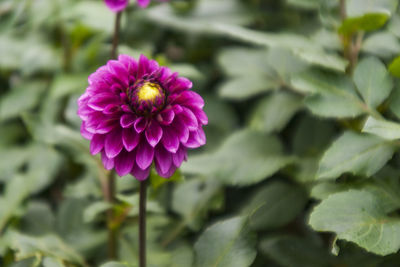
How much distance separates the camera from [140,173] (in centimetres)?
72

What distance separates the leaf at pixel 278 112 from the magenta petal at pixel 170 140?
46 cm

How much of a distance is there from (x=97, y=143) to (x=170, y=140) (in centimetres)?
11

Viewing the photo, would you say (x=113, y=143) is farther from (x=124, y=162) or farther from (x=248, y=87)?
(x=248, y=87)

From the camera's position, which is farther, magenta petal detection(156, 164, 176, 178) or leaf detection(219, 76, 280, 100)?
leaf detection(219, 76, 280, 100)

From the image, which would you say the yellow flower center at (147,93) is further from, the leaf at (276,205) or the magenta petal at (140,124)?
the leaf at (276,205)

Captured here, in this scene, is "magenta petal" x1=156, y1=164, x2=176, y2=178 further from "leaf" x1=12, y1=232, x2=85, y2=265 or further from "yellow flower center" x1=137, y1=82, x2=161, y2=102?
"leaf" x1=12, y1=232, x2=85, y2=265

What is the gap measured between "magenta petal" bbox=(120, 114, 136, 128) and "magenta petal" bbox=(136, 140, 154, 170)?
0.03m

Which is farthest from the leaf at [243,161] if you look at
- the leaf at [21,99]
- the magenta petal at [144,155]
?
the leaf at [21,99]

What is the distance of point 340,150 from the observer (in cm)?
83

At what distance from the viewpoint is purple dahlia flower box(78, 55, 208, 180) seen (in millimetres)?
717

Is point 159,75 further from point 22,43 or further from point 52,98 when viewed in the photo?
point 22,43

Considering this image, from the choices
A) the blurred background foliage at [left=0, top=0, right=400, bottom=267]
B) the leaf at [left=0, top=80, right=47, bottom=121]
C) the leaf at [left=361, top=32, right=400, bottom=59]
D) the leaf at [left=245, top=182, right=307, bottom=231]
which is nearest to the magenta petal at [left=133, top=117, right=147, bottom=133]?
the blurred background foliage at [left=0, top=0, right=400, bottom=267]

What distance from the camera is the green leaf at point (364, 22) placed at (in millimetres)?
896

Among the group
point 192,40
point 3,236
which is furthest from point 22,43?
point 3,236
